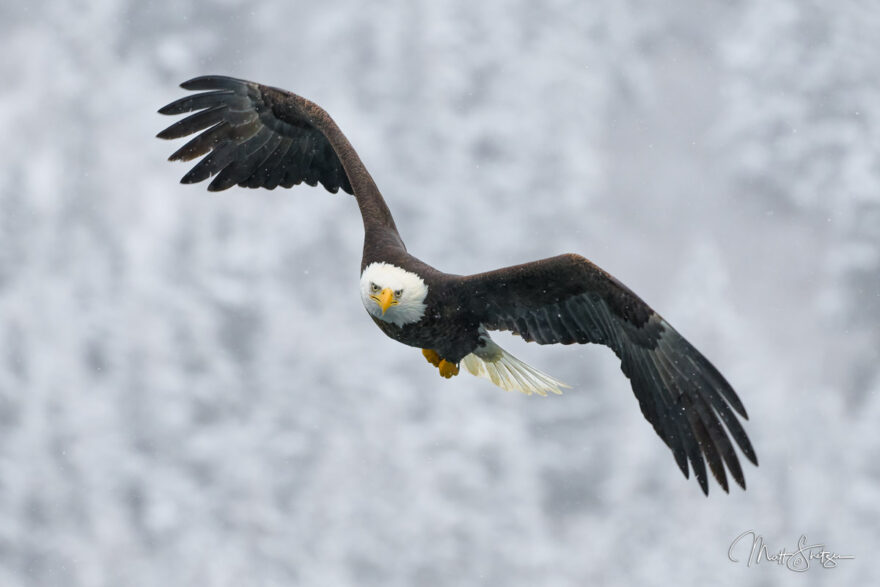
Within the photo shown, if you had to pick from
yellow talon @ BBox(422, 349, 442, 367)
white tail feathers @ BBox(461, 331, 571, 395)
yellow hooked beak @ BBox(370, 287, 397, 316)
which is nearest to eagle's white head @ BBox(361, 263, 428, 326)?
yellow hooked beak @ BBox(370, 287, 397, 316)

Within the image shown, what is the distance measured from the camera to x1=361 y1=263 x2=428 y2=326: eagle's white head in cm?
631

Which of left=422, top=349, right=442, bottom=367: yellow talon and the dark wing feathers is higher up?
the dark wing feathers

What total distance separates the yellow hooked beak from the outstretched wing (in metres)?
0.52

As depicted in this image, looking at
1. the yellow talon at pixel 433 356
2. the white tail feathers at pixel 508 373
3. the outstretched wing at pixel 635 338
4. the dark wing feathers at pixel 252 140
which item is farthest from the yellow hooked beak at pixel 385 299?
the dark wing feathers at pixel 252 140

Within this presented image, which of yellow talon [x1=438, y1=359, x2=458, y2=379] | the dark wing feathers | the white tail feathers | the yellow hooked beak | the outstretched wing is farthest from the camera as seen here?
the dark wing feathers

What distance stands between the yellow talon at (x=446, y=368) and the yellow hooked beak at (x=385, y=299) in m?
0.96

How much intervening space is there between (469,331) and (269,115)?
2.59 meters

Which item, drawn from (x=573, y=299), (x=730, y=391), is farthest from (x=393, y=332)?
(x=730, y=391)

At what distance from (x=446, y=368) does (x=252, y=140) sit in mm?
2513

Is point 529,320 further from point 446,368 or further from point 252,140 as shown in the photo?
point 252,140

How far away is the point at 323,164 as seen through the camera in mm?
8273

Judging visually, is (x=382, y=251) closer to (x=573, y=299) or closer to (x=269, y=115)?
(x=573, y=299)

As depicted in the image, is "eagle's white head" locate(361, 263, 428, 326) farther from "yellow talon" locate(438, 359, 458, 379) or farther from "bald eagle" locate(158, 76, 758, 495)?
"yellow talon" locate(438, 359, 458, 379)

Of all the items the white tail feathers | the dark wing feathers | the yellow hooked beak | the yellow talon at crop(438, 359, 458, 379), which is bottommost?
the yellow hooked beak
